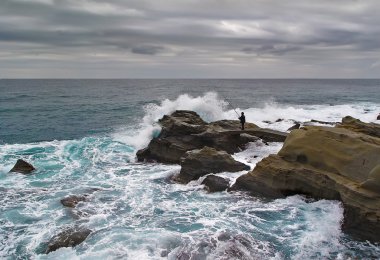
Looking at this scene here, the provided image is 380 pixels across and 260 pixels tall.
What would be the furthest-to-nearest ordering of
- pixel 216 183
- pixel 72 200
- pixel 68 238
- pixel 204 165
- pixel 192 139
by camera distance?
pixel 192 139 → pixel 204 165 → pixel 216 183 → pixel 72 200 → pixel 68 238

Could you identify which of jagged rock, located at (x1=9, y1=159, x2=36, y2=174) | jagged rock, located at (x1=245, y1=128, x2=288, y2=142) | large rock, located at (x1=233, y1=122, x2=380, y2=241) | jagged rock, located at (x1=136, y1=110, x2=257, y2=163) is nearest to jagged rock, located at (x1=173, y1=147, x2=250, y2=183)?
large rock, located at (x1=233, y1=122, x2=380, y2=241)

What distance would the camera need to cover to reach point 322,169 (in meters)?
16.3

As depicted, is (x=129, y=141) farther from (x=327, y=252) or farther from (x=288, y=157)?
(x=327, y=252)

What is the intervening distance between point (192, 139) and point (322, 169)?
9.59 meters

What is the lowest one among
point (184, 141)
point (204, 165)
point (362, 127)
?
point (204, 165)

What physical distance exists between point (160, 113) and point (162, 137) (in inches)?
535

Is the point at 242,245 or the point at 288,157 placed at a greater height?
the point at 288,157

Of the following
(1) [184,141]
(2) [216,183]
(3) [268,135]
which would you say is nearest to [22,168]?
(1) [184,141]

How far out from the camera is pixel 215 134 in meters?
24.0

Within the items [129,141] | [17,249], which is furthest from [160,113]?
[17,249]

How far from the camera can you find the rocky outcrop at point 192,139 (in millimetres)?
23812

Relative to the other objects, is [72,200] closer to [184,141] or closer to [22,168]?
[22,168]

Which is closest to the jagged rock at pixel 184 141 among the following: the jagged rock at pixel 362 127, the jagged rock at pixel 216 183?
the jagged rock at pixel 216 183

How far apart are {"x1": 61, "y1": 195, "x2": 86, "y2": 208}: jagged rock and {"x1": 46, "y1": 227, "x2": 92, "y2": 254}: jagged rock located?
2712mm
